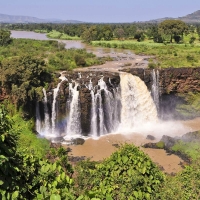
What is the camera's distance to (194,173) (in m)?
8.80

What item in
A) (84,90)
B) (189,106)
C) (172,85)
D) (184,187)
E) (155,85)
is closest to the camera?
(184,187)

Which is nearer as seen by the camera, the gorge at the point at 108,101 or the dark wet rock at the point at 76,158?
the dark wet rock at the point at 76,158

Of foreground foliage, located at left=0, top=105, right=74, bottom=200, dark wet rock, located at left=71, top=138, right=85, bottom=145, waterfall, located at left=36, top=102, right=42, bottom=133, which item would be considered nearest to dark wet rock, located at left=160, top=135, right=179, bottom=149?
dark wet rock, located at left=71, top=138, right=85, bottom=145

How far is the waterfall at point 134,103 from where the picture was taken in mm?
25844

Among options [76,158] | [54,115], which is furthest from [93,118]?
[76,158]

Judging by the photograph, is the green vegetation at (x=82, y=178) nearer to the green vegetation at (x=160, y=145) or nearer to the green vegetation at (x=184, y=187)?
the green vegetation at (x=184, y=187)

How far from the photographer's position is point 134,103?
2652 cm

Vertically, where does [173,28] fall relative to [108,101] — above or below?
above

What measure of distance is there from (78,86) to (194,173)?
16053 mm

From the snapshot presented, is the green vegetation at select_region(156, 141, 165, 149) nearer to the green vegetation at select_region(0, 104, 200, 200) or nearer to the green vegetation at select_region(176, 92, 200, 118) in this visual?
the green vegetation at select_region(176, 92, 200, 118)

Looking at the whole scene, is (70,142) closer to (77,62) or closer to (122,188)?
(77,62)

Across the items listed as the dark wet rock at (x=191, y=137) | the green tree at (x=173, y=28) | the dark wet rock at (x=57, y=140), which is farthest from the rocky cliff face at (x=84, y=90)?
the green tree at (x=173, y=28)

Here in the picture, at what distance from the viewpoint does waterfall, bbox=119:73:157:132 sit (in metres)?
25.8

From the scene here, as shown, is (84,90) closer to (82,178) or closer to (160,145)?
(160,145)
